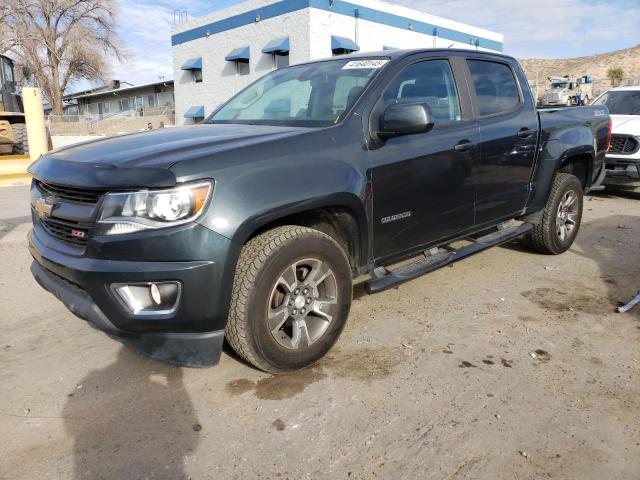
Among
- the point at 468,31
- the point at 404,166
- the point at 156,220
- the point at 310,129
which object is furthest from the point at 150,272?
the point at 468,31

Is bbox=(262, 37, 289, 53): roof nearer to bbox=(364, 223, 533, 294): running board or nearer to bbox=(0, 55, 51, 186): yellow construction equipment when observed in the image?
bbox=(0, 55, 51, 186): yellow construction equipment

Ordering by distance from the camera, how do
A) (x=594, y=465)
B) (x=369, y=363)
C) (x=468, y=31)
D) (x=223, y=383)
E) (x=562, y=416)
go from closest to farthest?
(x=594, y=465) < (x=562, y=416) < (x=223, y=383) < (x=369, y=363) < (x=468, y=31)

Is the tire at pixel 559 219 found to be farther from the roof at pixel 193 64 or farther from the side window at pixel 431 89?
the roof at pixel 193 64

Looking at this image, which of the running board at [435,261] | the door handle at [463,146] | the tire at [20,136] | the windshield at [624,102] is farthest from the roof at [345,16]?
the door handle at [463,146]

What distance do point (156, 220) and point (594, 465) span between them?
7.28 ft

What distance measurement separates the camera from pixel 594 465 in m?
2.19

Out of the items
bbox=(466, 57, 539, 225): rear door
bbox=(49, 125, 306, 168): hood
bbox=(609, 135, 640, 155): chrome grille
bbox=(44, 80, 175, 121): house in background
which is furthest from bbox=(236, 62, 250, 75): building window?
bbox=(49, 125, 306, 168): hood

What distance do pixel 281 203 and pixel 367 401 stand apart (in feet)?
→ 3.69

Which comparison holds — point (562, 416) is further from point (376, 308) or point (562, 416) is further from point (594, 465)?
point (376, 308)

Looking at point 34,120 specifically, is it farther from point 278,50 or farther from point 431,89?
point 278,50

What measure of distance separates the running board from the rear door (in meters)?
0.18

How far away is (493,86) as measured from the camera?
4.28 m

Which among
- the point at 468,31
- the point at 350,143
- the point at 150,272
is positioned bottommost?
the point at 150,272

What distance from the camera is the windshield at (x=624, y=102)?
936cm
